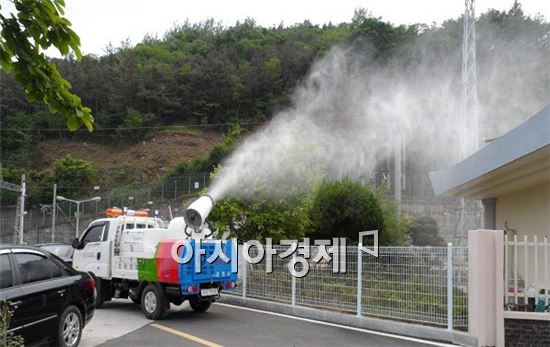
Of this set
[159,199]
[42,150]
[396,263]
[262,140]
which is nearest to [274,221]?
[262,140]

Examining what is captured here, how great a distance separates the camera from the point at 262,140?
19.5 m

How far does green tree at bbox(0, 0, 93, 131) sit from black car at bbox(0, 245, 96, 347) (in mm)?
4018

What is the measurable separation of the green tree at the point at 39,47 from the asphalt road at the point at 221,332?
238 inches

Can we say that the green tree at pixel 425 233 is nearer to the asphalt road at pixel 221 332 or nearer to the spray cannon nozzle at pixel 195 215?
the asphalt road at pixel 221 332

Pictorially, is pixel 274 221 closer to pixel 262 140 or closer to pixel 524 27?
pixel 262 140

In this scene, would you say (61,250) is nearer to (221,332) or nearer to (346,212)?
(346,212)

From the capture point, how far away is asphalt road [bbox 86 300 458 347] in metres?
9.14

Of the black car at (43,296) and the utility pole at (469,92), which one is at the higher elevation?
the utility pole at (469,92)

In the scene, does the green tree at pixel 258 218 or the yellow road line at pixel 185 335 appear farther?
the green tree at pixel 258 218

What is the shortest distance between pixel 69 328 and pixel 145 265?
348cm

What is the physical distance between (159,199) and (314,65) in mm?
25895

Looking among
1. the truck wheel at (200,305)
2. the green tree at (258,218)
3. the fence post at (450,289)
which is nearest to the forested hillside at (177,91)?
the green tree at (258,218)

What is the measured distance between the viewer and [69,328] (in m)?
8.23

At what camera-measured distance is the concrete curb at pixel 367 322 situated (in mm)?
9102
